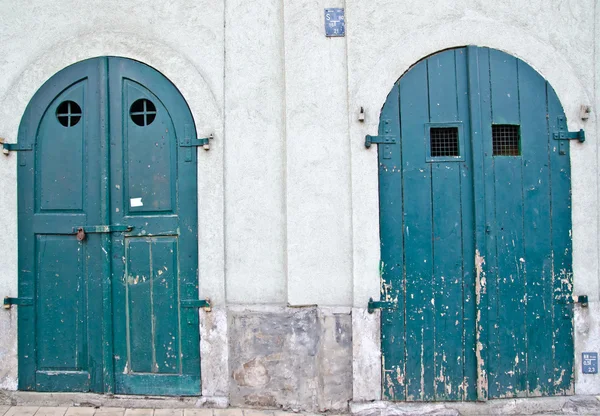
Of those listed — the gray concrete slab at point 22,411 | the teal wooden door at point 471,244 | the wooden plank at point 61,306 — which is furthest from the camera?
the wooden plank at point 61,306

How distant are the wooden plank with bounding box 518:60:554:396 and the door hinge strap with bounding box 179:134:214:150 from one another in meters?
2.44

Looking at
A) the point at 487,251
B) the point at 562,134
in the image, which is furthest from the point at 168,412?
the point at 562,134

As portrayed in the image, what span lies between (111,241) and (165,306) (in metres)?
0.67

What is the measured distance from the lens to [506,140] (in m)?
3.46

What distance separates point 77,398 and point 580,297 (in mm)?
3963

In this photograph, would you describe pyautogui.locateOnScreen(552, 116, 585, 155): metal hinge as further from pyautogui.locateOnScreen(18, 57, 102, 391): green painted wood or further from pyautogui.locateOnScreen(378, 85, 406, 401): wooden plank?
pyautogui.locateOnScreen(18, 57, 102, 391): green painted wood

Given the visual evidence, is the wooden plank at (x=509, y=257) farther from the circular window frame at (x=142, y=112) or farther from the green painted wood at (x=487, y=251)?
the circular window frame at (x=142, y=112)

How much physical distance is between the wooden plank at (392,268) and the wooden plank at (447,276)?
0.84 ft

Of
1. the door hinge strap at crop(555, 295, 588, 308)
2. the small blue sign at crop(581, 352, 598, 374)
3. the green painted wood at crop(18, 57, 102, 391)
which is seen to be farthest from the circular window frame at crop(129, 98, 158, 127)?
the small blue sign at crop(581, 352, 598, 374)

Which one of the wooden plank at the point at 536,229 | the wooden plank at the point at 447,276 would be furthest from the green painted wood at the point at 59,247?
the wooden plank at the point at 536,229

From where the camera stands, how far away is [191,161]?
3.46m

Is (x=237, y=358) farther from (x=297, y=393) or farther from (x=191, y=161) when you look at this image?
(x=191, y=161)

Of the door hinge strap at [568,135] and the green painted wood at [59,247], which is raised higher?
the door hinge strap at [568,135]

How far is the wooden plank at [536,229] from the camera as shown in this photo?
3.39 meters
